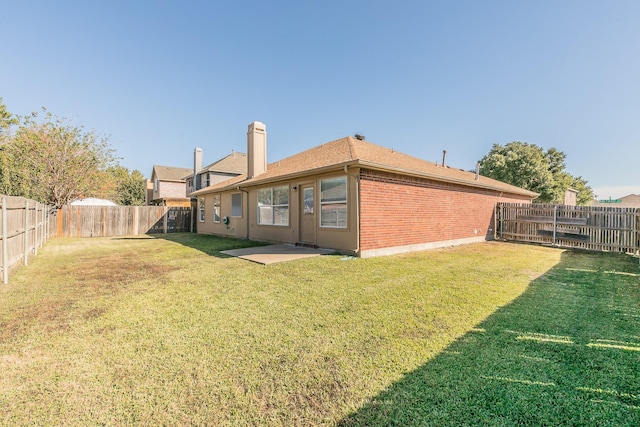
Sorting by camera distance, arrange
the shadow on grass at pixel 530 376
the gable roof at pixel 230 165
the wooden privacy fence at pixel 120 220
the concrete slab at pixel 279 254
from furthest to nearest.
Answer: the gable roof at pixel 230 165 → the wooden privacy fence at pixel 120 220 → the concrete slab at pixel 279 254 → the shadow on grass at pixel 530 376

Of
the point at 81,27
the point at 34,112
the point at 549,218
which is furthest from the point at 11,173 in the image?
the point at 549,218

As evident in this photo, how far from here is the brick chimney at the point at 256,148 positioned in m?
12.7

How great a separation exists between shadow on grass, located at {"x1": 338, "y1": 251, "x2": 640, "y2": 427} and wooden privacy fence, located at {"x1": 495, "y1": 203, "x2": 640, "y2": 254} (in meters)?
8.45

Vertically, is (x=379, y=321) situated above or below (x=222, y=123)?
below

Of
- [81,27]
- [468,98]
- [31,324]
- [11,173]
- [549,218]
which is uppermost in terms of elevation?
[81,27]

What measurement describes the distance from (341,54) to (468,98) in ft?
23.6

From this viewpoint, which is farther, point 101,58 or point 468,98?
point 468,98

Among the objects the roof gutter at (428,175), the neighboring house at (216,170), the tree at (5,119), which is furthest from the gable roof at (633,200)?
the tree at (5,119)

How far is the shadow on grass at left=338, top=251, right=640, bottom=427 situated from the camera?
1844 millimetres

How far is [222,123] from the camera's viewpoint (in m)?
20.2

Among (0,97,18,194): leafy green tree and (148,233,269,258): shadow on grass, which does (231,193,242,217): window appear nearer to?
(148,233,269,258): shadow on grass

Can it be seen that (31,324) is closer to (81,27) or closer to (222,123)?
(81,27)

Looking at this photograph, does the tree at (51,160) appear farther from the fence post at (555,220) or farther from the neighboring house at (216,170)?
the fence post at (555,220)

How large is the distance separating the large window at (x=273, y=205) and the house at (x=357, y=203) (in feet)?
0.13
